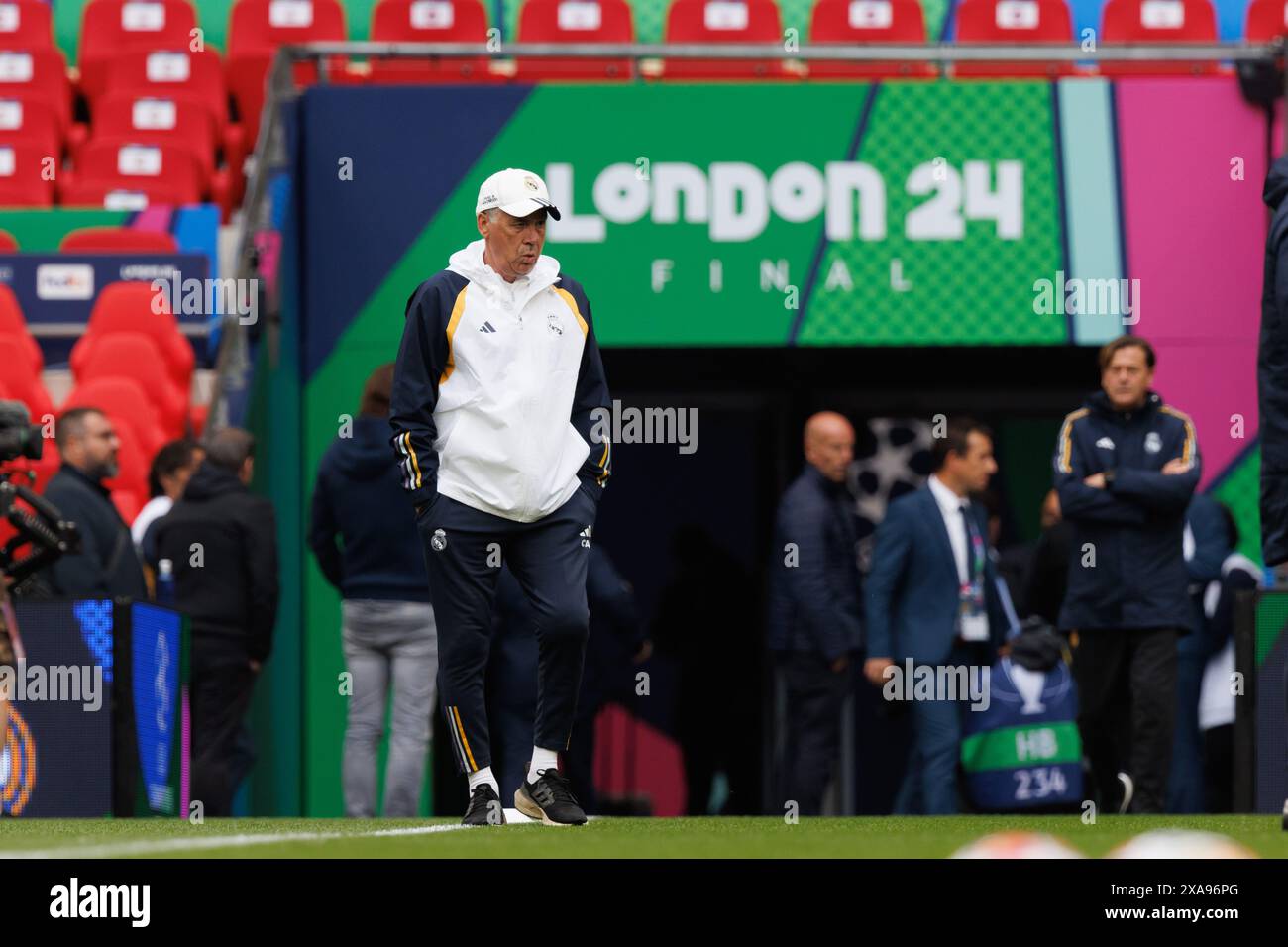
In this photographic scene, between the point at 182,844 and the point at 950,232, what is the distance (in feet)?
24.7

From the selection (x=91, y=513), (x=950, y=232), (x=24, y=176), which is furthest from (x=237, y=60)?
(x=91, y=513)

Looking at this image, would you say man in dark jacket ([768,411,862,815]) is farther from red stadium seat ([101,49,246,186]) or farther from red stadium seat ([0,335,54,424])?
red stadium seat ([101,49,246,186])

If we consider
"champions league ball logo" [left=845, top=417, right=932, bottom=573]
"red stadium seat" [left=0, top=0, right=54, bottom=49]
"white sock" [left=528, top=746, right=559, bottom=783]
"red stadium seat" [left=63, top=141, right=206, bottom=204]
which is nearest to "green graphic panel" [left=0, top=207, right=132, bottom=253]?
"red stadium seat" [left=63, top=141, right=206, bottom=204]

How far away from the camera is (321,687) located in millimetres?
12375

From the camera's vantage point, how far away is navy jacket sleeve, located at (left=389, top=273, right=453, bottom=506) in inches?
259

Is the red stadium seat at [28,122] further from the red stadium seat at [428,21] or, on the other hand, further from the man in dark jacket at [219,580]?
the man in dark jacket at [219,580]

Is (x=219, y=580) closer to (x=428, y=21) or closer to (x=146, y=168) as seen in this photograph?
(x=146, y=168)

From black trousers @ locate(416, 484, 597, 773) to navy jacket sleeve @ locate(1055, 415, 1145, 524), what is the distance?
298cm

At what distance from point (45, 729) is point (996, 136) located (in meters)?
6.15

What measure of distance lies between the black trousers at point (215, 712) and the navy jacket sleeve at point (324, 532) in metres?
0.67

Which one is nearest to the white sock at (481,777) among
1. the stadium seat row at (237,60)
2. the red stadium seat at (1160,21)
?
the stadium seat row at (237,60)

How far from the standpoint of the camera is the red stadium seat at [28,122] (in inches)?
596
